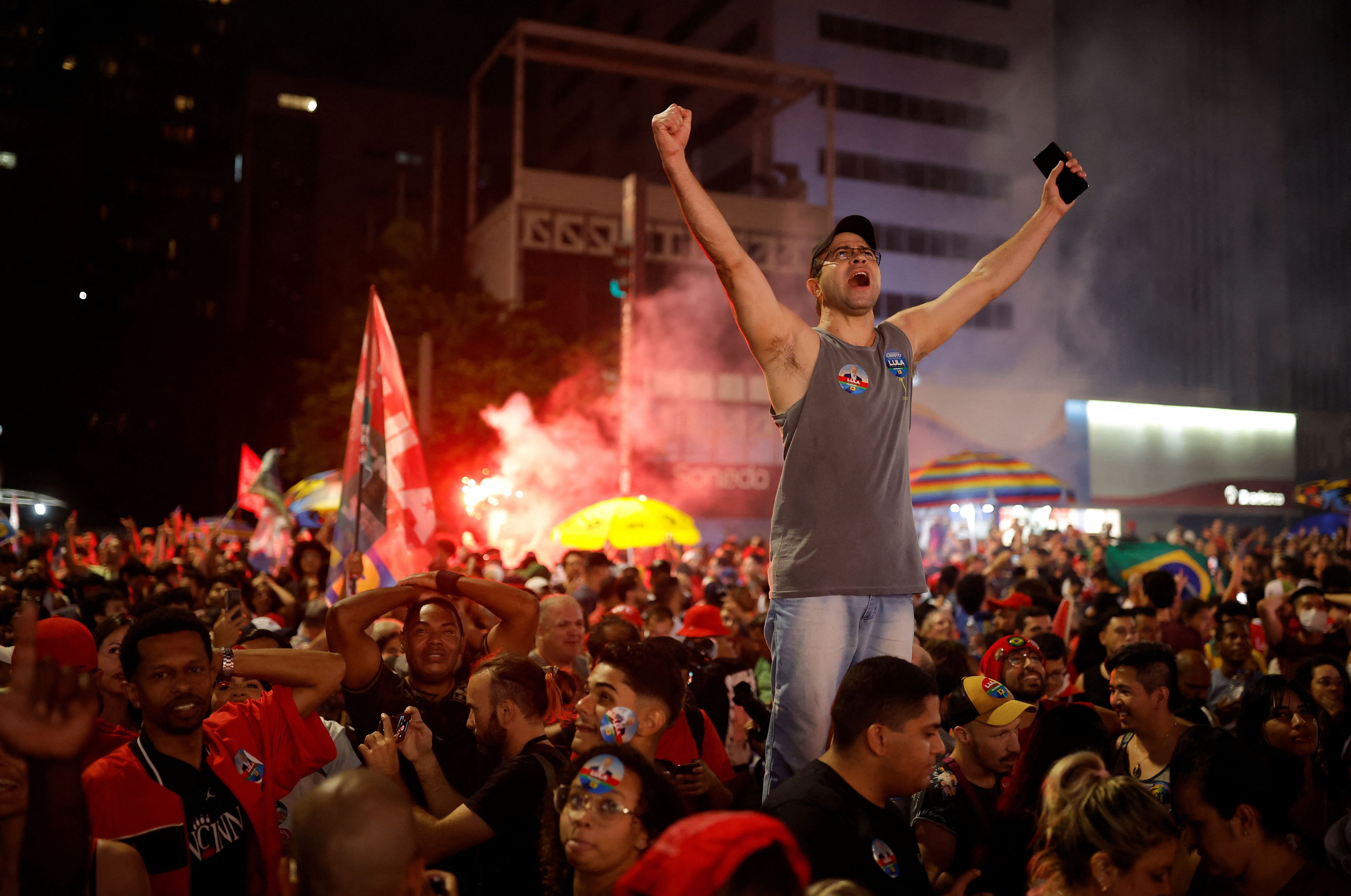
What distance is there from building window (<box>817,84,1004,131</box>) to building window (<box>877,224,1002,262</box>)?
208 inches

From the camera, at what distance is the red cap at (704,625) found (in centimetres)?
767

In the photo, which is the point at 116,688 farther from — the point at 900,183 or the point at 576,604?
the point at 900,183

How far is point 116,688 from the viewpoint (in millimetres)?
4902

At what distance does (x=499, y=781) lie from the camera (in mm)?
3746

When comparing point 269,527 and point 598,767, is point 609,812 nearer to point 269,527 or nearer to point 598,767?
point 598,767

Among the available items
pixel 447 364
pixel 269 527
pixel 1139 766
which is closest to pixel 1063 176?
pixel 1139 766

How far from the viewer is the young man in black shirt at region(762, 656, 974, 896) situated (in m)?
3.00

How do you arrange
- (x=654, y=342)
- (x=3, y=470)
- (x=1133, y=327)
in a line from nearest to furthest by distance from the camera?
(x=654, y=342), (x=3, y=470), (x=1133, y=327)

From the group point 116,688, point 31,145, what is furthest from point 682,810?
point 31,145

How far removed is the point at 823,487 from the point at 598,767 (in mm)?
1174

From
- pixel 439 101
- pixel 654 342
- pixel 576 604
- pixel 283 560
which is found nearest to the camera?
pixel 576 604

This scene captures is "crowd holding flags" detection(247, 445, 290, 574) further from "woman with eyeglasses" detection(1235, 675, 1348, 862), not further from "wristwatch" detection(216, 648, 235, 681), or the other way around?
"woman with eyeglasses" detection(1235, 675, 1348, 862)

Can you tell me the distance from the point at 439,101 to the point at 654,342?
27169 millimetres

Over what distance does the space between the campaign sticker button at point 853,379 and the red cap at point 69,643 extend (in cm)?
327
